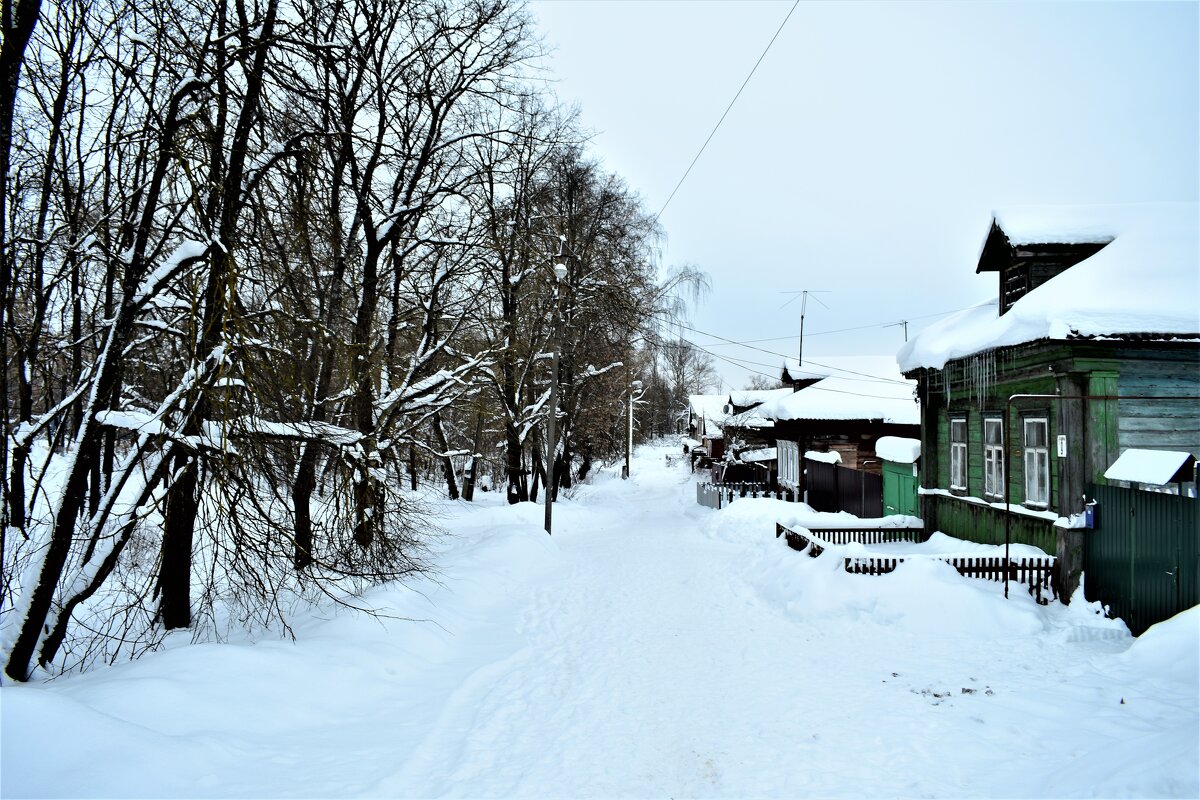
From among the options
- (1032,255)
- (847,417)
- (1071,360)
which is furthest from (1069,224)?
(847,417)

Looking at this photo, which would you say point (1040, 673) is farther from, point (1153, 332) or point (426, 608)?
point (426, 608)

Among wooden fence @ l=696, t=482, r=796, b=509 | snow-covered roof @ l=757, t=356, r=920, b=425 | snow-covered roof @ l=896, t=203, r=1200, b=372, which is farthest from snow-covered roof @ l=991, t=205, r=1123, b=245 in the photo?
wooden fence @ l=696, t=482, r=796, b=509

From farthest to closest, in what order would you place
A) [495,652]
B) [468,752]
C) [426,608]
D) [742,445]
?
[742,445] < [426,608] < [495,652] < [468,752]

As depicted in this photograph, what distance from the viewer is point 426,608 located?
8188 millimetres


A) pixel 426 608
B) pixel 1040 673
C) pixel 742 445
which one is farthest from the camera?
pixel 742 445

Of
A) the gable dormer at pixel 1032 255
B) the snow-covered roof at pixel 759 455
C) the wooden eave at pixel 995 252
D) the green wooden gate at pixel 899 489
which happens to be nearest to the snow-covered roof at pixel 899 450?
the green wooden gate at pixel 899 489

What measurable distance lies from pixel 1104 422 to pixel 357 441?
933cm

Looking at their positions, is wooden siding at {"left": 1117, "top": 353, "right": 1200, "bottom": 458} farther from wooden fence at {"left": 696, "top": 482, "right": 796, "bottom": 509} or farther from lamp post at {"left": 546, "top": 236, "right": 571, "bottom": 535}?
wooden fence at {"left": 696, "top": 482, "right": 796, "bottom": 509}

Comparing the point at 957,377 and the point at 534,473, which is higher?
the point at 957,377

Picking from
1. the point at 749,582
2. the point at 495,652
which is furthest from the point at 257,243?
the point at 749,582

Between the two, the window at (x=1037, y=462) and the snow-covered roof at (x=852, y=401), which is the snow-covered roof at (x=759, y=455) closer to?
the snow-covered roof at (x=852, y=401)

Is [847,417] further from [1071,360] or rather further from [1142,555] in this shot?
[1142,555]

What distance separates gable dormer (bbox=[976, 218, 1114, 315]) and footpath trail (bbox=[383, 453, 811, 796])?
22.6ft

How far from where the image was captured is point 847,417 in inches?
900
